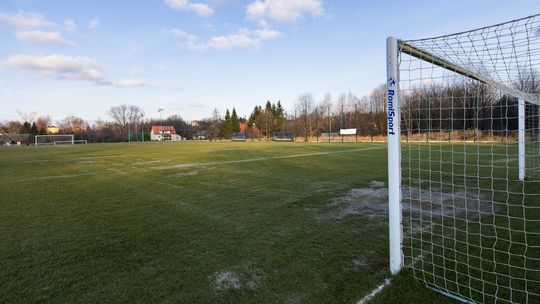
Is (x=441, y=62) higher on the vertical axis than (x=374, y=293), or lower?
higher

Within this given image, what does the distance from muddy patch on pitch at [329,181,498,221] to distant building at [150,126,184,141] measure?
8802 centimetres

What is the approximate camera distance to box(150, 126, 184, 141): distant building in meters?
89.5

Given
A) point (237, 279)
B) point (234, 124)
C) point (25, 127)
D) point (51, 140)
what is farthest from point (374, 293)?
point (25, 127)

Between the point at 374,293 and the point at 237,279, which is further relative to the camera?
the point at 237,279

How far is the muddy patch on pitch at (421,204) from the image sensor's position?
17.6 ft

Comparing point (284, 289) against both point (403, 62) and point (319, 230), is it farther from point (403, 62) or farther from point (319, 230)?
point (403, 62)

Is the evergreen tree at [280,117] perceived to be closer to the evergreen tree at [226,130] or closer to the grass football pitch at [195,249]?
the evergreen tree at [226,130]

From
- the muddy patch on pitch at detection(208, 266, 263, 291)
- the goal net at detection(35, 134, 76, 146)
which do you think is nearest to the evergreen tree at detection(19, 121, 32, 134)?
the goal net at detection(35, 134, 76, 146)

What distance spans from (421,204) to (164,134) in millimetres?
90899

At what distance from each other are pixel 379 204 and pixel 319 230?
2.20 meters

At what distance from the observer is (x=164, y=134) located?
295 ft

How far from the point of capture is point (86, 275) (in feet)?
10.4

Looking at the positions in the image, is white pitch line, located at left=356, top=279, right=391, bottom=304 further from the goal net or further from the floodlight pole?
the goal net

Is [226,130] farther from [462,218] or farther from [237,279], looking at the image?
[237,279]
